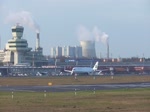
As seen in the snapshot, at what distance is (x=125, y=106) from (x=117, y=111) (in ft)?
14.7

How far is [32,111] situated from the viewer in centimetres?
3669

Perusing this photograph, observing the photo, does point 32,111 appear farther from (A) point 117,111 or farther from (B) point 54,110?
(A) point 117,111

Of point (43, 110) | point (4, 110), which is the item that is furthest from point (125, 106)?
Answer: point (4, 110)

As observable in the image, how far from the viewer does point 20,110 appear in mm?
37844

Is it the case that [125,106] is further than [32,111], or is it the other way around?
[125,106]

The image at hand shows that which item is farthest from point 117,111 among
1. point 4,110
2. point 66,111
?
point 4,110

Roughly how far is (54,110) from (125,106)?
6.76m

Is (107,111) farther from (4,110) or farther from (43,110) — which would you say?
(4,110)

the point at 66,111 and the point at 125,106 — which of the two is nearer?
the point at 66,111

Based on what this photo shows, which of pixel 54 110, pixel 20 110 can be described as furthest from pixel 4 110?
pixel 54 110

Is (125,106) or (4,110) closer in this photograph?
(4,110)

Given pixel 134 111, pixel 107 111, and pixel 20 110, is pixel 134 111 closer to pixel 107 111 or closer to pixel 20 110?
pixel 107 111

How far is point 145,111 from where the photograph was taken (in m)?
35.8

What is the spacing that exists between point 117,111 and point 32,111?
6474 mm
